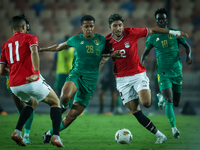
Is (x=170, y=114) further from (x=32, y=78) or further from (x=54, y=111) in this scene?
(x=32, y=78)

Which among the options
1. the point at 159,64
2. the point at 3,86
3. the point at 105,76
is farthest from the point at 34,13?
the point at 159,64

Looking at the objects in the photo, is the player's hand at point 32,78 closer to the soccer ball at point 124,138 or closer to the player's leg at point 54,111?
the player's leg at point 54,111

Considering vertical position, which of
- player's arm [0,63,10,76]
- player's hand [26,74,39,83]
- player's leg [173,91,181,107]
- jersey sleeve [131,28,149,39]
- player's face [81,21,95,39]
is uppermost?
player's face [81,21,95,39]

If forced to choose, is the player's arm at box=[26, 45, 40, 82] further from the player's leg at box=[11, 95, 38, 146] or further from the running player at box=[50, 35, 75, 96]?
the running player at box=[50, 35, 75, 96]

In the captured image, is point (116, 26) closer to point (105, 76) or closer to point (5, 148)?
point (5, 148)

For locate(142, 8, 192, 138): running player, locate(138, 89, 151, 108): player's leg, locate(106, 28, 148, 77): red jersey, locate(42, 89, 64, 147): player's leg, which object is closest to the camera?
locate(42, 89, 64, 147): player's leg

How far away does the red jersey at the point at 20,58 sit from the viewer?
460 cm

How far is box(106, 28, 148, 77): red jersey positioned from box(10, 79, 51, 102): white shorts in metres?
1.44

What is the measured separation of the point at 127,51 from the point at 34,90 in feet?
5.96

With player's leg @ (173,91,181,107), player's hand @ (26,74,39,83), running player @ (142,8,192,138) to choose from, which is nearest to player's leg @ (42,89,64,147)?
player's hand @ (26,74,39,83)

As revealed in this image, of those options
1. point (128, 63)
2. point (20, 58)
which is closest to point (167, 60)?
point (128, 63)

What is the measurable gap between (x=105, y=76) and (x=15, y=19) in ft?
22.1

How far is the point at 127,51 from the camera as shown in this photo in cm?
541

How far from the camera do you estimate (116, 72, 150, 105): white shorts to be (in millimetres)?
5336
